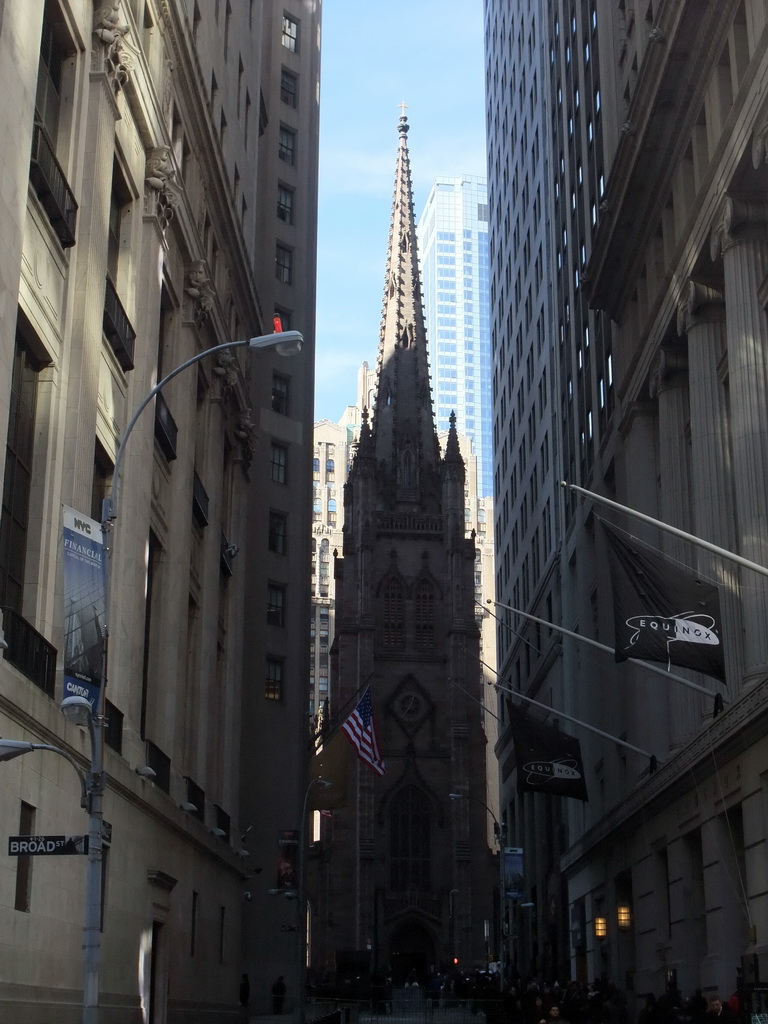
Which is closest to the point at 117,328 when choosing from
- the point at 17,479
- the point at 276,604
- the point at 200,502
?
the point at 17,479

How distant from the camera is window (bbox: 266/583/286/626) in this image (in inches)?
2144

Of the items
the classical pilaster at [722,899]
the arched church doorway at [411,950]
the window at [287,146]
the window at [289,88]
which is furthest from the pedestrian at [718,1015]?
the arched church doorway at [411,950]

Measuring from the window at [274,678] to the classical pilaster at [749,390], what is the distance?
2744 centimetres

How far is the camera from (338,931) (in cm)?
10600

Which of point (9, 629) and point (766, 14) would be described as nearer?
point (9, 629)

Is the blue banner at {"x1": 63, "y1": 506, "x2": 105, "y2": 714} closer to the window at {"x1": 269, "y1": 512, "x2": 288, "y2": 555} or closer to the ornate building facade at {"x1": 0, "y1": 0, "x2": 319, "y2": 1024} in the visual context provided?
the ornate building facade at {"x1": 0, "y1": 0, "x2": 319, "y2": 1024}

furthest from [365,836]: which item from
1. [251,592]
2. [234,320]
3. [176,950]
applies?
[176,950]

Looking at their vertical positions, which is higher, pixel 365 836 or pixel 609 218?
pixel 609 218

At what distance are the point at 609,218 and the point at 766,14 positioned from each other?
14764 mm

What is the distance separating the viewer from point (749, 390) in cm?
2772

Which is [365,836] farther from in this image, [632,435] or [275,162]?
[632,435]

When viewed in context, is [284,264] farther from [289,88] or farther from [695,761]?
[695,761]

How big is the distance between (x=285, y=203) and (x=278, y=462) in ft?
41.1

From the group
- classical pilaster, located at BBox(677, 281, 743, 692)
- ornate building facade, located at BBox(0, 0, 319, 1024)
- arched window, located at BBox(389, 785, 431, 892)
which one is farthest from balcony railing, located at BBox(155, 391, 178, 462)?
arched window, located at BBox(389, 785, 431, 892)
